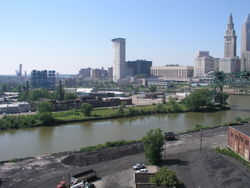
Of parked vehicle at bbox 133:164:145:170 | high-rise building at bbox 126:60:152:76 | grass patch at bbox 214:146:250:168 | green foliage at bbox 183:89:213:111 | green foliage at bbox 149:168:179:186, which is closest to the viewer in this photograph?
green foliage at bbox 149:168:179:186

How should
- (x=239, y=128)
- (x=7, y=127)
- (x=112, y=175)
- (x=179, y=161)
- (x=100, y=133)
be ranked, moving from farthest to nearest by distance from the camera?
(x=7, y=127), (x=100, y=133), (x=239, y=128), (x=179, y=161), (x=112, y=175)

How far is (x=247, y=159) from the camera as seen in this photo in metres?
7.93

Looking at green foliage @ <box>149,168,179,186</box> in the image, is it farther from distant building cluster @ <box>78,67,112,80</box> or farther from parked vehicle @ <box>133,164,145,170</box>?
distant building cluster @ <box>78,67,112,80</box>

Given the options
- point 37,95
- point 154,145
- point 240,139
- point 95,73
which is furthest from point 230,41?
point 154,145

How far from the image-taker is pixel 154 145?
7.34 metres

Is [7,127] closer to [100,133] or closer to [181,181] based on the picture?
[100,133]

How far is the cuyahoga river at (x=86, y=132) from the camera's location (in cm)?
1029

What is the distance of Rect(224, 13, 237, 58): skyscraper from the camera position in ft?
208

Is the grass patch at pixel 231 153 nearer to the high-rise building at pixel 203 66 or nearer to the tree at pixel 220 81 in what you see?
the tree at pixel 220 81

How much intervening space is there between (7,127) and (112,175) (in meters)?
8.67

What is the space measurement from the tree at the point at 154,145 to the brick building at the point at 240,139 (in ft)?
8.39

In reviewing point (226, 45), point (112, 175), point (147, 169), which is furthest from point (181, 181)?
point (226, 45)

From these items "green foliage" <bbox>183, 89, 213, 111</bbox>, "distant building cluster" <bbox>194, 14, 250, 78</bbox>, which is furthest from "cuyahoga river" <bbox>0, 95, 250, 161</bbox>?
"distant building cluster" <bbox>194, 14, 250, 78</bbox>

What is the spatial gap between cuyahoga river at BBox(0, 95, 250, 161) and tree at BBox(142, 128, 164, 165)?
11.9ft
